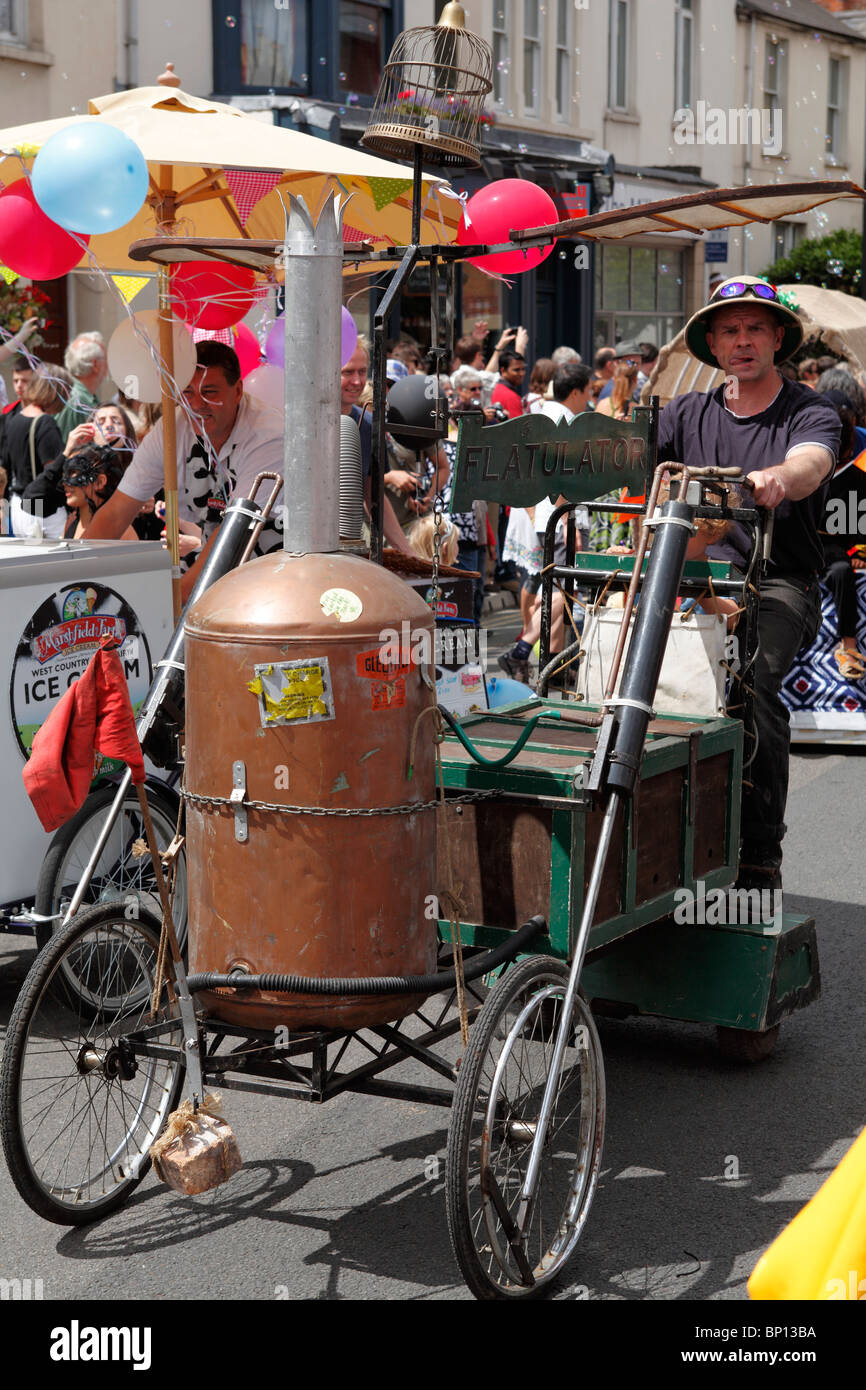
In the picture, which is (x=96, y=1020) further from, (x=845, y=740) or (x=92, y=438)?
(x=845, y=740)

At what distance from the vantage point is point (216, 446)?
5809 mm

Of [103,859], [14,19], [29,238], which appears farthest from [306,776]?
[14,19]

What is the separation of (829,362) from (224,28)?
8549 mm

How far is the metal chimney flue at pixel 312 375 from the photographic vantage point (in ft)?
10.5

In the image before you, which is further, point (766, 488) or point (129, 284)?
point (129, 284)

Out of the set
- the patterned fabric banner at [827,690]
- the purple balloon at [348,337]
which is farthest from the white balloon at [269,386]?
the patterned fabric banner at [827,690]

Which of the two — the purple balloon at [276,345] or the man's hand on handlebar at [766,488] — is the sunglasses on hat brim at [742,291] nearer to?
the man's hand on handlebar at [766,488]

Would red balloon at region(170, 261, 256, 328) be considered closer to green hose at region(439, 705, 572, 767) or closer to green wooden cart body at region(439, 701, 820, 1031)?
green wooden cart body at region(439, 701, 820, 1031)

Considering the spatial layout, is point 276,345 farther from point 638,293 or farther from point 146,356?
point 638,293

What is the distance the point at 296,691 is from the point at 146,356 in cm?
308

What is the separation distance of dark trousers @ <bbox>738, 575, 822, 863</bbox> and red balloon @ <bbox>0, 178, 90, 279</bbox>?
2.90m

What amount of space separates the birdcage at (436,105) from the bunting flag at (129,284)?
219 centimetres
